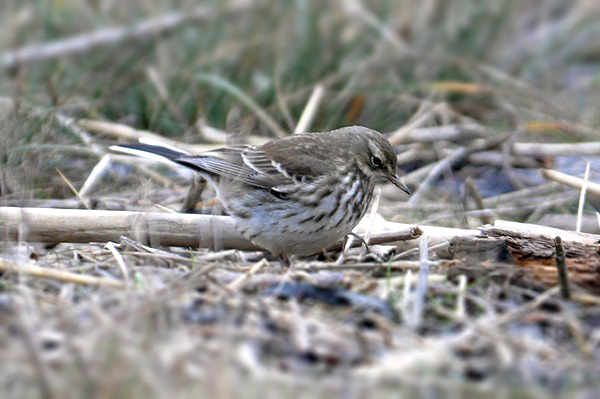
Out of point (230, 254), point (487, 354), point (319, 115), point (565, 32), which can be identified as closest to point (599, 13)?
point (565, 32)

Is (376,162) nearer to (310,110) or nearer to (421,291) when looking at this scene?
(310,110)

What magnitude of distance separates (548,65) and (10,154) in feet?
23.8

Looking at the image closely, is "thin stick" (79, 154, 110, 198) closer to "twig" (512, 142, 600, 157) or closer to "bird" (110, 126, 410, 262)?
"bird" (110, 126, 410, 262)

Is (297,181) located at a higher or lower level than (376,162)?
lower

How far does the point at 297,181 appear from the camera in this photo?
19.3ft

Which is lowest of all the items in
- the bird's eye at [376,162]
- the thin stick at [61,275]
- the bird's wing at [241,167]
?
the thin stick at [61,275]

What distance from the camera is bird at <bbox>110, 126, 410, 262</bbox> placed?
5.64 metres

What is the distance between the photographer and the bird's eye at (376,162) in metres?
6.14

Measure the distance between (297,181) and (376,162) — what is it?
0.57 meters

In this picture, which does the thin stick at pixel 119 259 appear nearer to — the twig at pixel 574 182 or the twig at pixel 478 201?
the twig at pixel 478 201

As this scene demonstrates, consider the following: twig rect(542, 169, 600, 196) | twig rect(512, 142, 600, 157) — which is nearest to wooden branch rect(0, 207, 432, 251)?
twig rect(542, 169, 600, 196)

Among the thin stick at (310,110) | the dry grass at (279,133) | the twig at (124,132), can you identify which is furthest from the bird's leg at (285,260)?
the thin stick at (310,110)

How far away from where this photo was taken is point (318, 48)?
31.9ft

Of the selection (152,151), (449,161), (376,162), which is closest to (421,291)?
(376,162)
